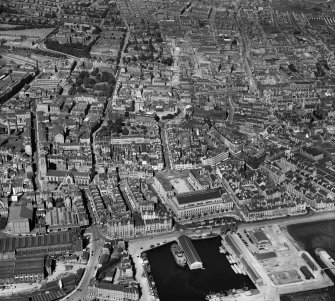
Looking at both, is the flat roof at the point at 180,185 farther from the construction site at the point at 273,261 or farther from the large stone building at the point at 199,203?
the construction site at the point at 273,261

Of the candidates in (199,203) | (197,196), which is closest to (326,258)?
(199,203)

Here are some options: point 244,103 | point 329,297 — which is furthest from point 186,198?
point 244,103

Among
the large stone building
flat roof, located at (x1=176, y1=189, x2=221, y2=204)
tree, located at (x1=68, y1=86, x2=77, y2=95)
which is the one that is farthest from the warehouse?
tree, located at (x1=68, y1=86, x2=77, y2=95)

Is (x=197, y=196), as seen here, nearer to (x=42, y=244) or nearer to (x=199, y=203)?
(x=199, y=203)

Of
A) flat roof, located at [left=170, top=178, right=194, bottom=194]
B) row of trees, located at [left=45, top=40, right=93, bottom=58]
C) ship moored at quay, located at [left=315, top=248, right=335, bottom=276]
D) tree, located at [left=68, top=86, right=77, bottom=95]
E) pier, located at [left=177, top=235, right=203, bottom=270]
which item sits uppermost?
row of trees, located at [left=45, top=40, right=93, bottom=58]

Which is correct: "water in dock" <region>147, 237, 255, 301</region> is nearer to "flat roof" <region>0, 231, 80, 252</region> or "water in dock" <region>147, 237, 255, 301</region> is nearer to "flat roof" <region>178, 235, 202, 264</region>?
"flat roof" <region>178, 235, 202, 264</region>

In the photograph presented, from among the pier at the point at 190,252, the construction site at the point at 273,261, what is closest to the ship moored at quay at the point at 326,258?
the construction site at the point at 273,261
